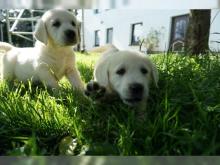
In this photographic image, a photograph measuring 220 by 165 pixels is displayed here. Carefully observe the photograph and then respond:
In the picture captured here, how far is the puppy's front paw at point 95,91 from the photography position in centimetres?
244

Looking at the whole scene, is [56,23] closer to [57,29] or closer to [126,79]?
[57,29]

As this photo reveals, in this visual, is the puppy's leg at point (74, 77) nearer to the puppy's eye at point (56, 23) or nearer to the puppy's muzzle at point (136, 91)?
the puppy's eye at point (56, 23)

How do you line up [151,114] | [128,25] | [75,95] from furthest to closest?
[128,25] < [75,95] < [151,114]

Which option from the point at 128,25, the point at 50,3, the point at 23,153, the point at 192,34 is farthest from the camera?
the point at 128,25

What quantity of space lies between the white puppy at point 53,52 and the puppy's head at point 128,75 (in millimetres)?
891

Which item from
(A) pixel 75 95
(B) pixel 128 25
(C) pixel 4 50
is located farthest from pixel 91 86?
(B) pixel 128 25

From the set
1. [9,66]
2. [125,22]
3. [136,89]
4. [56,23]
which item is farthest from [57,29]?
[125,22]

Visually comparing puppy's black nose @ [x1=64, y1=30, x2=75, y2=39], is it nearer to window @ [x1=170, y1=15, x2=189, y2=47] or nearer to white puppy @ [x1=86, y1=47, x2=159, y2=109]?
white puppy @ [x1=86, y1=47, x2=159, y2=109]

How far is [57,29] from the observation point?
358 cm

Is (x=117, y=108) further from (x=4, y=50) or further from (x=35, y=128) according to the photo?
(x=4, y=50)

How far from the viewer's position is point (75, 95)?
2590 mm

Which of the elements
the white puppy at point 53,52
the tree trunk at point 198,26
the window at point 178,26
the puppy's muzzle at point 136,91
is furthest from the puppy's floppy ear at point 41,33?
the window at point 178,26

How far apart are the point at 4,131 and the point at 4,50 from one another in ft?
8.52

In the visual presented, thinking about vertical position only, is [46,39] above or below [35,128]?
above
